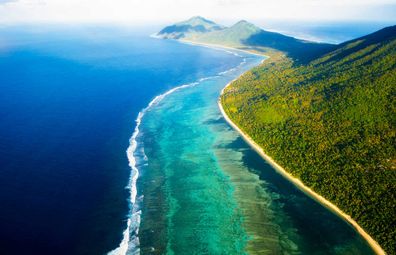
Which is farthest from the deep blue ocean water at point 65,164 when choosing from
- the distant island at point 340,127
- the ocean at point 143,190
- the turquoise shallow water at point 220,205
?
the distant island at point 340,127

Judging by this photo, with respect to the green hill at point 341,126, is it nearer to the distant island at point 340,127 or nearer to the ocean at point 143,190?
the distant island at point 340,127

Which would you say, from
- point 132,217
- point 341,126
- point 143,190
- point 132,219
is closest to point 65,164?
point 143,190

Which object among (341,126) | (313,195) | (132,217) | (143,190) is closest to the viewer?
(132,217)

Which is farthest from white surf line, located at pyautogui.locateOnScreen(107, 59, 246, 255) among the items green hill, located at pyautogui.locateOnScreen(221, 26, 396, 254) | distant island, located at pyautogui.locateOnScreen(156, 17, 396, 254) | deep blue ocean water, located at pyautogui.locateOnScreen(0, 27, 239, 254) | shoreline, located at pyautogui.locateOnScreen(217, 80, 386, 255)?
green hill, located at pyautogui.locateOnScreen(221, 26, 396, 254)

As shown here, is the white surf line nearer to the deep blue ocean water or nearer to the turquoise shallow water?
the turquoise shallow water

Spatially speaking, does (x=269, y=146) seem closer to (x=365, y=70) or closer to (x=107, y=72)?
(x=365, y=70)

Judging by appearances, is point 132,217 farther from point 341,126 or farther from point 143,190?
point 341,126
